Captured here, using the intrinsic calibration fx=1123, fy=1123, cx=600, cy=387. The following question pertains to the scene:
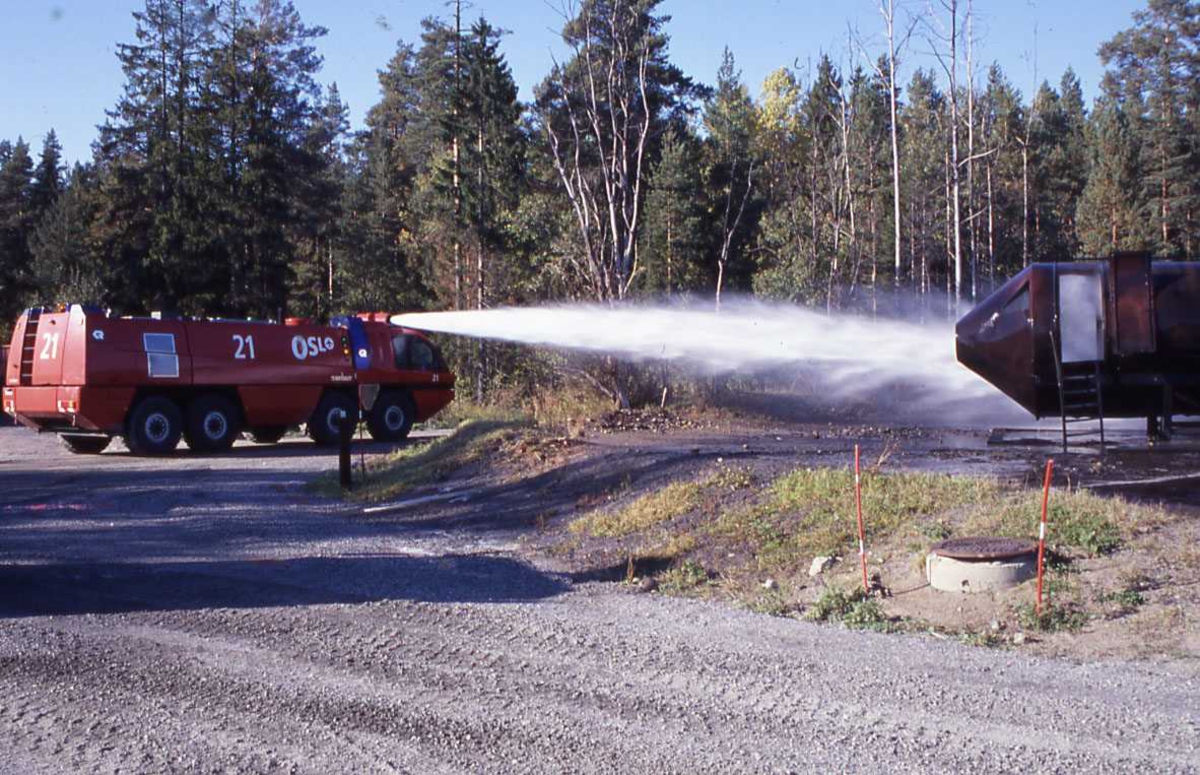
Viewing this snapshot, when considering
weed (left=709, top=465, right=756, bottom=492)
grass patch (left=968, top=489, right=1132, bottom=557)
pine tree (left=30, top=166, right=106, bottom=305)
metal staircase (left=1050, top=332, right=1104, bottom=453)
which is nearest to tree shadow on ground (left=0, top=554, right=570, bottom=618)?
weed (left=709, top=465, right=756, bottom=492)

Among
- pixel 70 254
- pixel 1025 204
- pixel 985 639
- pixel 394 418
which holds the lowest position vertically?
pixel 985 639

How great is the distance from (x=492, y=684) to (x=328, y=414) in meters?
19.1

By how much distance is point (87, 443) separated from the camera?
945 inches

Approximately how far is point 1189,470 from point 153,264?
39.9 m

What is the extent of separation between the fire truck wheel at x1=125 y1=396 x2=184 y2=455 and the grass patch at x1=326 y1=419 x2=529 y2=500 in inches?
221

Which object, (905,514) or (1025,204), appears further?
(1025,204)

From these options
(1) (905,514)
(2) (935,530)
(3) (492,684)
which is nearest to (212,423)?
(1) (905,514)

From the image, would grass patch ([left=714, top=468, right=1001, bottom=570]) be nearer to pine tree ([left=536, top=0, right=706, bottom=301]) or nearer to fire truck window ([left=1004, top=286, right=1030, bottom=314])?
fire truck window ([left=1004, top=286, right=1030, bottom=314])

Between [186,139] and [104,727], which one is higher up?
[186,139]

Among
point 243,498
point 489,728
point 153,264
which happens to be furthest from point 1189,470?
point 153,264

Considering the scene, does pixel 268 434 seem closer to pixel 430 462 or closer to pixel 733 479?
pixel 430 462

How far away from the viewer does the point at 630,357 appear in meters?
23.2

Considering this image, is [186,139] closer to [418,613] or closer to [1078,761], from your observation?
[418,613]

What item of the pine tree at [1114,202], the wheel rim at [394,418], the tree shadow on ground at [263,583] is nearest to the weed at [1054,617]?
the tree shadow on ground at [263,583]
